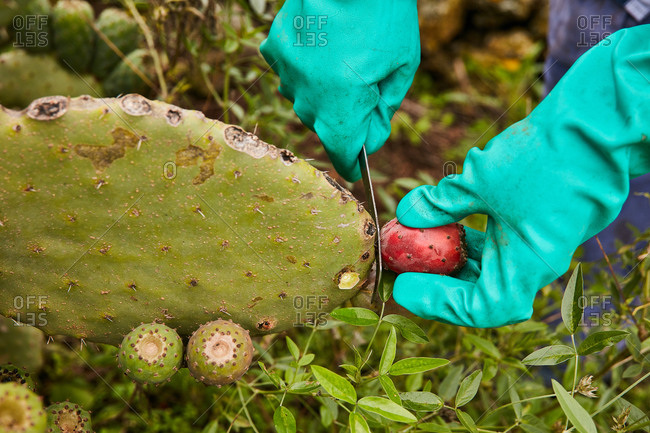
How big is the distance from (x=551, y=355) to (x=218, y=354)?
0.55 m

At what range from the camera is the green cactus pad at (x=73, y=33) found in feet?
5.40

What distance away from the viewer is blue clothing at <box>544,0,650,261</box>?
153cm

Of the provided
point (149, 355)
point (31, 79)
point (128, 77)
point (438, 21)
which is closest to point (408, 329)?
point (149, 355)

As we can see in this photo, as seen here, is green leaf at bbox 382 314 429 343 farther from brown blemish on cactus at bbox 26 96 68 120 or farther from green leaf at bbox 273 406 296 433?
brown blemish on cactus at bbox 26 96 68 120

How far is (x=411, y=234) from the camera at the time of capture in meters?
0.96

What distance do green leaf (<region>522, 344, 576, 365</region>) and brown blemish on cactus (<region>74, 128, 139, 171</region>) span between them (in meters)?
0.74

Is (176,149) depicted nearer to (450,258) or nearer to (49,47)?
(450,258)

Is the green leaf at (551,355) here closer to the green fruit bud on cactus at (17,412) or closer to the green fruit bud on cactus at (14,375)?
the green fruit bud on cactus at (17,412)

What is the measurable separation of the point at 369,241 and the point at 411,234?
0.08 metres

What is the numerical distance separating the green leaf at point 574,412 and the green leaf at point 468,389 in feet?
0.61

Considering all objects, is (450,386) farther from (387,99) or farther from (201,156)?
(201,156)

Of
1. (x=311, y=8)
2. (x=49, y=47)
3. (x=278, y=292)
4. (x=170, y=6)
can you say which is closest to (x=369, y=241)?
(x=278, y=292)

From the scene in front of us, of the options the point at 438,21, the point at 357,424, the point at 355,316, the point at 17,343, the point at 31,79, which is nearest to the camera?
the point at 357,424

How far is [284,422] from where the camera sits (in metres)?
0.89
